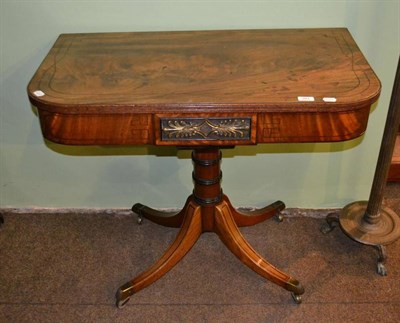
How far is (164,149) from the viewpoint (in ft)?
6.15

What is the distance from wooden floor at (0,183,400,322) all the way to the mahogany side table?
68cm

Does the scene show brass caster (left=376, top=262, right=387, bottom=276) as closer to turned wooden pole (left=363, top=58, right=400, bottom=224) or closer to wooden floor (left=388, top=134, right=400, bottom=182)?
turned wooden pole (left=363, top=58, right=400, bottom=224)

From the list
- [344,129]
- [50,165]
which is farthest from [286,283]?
[50,165]

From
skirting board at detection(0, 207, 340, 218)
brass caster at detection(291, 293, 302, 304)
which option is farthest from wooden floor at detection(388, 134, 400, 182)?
brass caster at detection(291, 293, 302, 304)

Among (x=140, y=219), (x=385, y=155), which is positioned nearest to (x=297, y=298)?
(x=385, y=155)

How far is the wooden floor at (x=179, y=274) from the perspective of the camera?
5.41ft

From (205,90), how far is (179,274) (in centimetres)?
83

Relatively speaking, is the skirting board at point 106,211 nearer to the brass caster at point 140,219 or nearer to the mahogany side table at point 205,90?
the brass caster at point 140,219

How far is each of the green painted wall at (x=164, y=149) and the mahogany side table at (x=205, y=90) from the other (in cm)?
13

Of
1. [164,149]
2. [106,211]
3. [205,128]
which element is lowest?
[106,211]

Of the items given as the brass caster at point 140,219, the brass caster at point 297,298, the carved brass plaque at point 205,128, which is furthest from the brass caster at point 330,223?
the carved brass plaque at point 205,128

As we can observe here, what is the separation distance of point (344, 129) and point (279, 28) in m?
0.54

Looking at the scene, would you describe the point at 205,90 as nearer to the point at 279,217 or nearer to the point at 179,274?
the point at 179,274

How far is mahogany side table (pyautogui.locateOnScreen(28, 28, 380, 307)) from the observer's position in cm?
120
